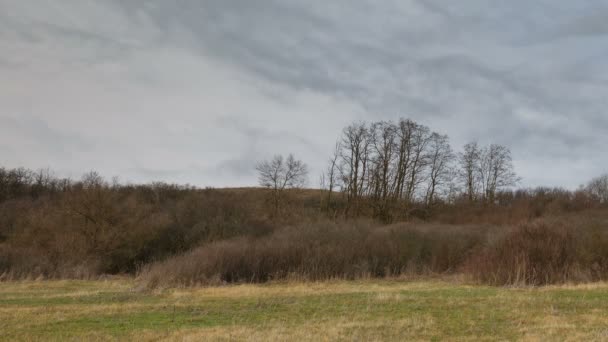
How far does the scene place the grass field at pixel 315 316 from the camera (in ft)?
35.6

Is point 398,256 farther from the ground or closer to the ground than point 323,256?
farther from the ground

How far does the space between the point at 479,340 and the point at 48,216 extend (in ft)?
127

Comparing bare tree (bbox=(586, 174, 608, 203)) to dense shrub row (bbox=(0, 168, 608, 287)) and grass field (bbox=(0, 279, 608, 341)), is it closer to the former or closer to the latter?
dense shrub row (bbox=(0, 168, 608, 287))

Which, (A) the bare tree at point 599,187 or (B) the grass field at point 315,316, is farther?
(A) the bare tree at point 599,187

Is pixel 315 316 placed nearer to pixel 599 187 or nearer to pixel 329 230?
pixel 329 230

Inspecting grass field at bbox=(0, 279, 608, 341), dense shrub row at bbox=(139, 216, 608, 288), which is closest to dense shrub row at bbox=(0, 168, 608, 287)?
dense shrub row at bbox=(139, 216, 608, 288)

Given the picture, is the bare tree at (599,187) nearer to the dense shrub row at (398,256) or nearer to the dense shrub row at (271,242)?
the dense shrub row at (271,242)

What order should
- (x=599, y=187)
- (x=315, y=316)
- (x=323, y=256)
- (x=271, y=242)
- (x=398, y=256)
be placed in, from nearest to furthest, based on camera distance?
1. (x=315, y=316)
2. (x=323, y=256)
3. (x=271, y=242)
4. (x=398, y=256)
5. (x=599, y=187)

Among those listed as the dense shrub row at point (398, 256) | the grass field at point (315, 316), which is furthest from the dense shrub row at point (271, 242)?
the grass field at point (315, 316)

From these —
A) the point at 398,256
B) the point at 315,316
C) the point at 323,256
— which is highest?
the point at 398,256

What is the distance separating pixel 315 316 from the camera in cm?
1350

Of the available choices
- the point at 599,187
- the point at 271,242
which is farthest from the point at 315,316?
the point at 599,187

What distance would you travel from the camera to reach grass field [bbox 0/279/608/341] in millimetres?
10852

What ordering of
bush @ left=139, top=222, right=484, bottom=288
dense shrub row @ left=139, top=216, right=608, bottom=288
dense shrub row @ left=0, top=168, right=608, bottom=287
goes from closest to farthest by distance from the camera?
dense shrub row @ left=139, top=216, right=608, bottom=288
dense shrub row @ left=0, top=168, right=608, bottom=287
bush @ left=139, top=222, right=484, bottom=288
